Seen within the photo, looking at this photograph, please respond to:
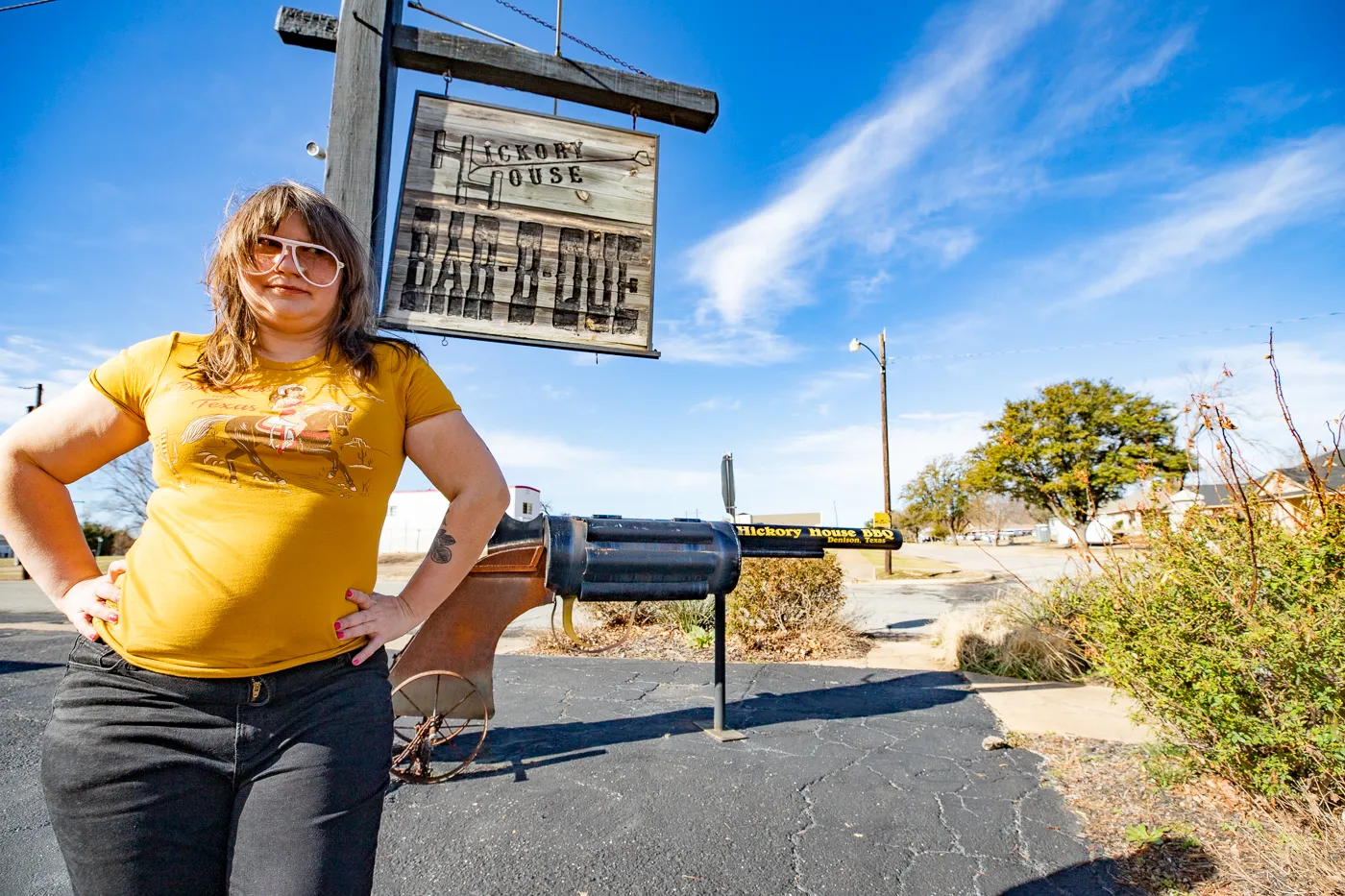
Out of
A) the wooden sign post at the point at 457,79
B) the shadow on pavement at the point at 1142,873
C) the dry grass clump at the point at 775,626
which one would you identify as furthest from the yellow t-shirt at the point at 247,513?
the dry grass clump at the point at 775,626

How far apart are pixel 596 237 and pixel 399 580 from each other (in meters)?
17.1

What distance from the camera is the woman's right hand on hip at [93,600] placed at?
4.33ft

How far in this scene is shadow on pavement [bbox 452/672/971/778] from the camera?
12.7 ft

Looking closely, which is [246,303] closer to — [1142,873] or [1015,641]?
[1142,873]

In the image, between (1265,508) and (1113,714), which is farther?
(1113,714)

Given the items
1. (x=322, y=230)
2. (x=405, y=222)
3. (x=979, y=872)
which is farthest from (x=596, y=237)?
(x=979, y=872)

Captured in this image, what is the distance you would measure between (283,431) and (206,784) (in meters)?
0.65

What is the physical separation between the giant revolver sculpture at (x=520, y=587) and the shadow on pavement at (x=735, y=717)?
0.50 metres

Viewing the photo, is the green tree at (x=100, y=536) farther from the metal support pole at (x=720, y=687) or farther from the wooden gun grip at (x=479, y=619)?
the metal support pole at (x=720, y=687)

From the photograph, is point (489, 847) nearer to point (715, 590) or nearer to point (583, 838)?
point (583, 838)

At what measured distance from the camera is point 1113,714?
15.5 ft

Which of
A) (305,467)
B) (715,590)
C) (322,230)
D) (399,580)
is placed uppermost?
(322,230)

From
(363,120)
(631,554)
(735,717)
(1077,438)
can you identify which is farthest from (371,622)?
(1077,438)

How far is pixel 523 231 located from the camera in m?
3.16
